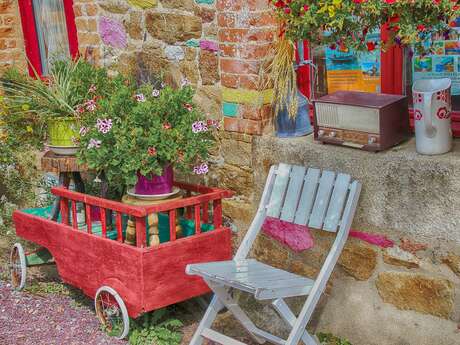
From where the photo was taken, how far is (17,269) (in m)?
4.85

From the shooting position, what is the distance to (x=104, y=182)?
4461mm

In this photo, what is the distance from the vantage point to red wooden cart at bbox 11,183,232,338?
376cm

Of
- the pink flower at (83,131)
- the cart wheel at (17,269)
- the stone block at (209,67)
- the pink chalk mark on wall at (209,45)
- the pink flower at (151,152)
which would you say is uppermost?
the pink chalk mark on wall at (209,45)

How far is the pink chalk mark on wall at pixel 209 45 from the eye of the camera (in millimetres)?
4355

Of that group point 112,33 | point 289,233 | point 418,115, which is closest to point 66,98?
point 112,33

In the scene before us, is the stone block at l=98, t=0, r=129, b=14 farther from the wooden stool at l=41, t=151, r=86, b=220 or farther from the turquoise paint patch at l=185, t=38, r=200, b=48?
the wooden stool at l=41, t=151, r=86, b=220

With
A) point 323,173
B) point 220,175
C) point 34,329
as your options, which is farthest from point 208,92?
point 34,329

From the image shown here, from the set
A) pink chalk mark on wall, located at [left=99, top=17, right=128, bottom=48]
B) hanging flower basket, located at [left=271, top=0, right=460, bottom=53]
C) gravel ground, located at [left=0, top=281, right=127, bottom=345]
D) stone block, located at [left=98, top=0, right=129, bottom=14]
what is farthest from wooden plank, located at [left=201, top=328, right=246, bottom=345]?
stone block, located at [left=98, top=0, right=129, bottom=14]

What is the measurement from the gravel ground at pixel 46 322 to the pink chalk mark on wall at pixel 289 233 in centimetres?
106

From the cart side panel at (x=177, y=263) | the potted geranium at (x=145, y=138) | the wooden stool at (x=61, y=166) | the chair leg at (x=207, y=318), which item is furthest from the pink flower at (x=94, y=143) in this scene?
the chair leg at (x=207, y=318)

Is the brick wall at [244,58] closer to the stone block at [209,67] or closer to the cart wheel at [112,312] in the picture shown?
the stone block at [209,67]

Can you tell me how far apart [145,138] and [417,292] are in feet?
5.22

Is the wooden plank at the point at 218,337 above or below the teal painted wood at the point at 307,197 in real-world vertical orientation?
below

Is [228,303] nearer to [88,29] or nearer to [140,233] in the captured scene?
[140,233]
